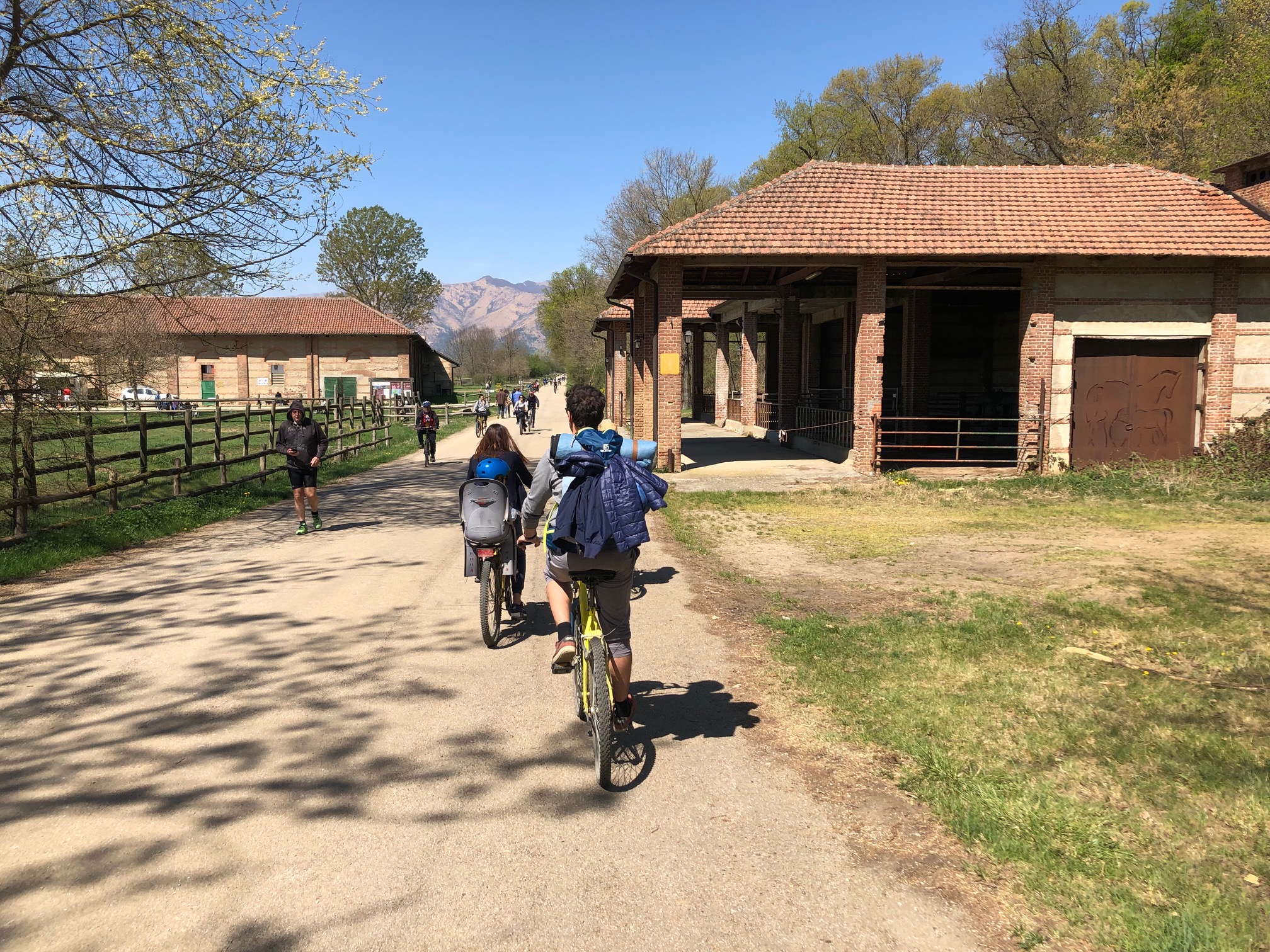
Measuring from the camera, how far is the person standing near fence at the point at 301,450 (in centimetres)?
1098

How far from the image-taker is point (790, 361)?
25703mm

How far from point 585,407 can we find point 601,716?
5.09 ft

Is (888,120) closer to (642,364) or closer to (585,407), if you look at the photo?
(642,364)

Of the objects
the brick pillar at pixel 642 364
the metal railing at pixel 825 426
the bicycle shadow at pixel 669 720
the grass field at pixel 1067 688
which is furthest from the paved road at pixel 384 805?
the metal railing at pixel 825 426

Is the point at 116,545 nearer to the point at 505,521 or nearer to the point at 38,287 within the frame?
the point at 38,287

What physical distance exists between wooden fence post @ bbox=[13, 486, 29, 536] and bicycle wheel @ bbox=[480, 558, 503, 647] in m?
6.94

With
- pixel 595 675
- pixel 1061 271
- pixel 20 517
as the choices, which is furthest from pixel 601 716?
pixel 1061 271

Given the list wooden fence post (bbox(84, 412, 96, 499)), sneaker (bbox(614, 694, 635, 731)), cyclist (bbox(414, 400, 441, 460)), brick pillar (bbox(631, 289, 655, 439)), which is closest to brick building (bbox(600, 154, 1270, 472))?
brick pillar (bbox(631, 289, 655, 439))

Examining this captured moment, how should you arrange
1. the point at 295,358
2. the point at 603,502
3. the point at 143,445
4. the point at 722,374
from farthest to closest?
the point at 295,358 → the point at 722,374 → the point at 143,445 → the point at 603,502

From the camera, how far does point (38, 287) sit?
9516mm

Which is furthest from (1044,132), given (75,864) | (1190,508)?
(75,864)

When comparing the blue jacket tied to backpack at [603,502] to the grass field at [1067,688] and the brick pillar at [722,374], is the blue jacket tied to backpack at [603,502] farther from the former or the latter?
the brick pillar at [722,374]

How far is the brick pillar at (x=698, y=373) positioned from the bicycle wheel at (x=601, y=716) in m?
31.2

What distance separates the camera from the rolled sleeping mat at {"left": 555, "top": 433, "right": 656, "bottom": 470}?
14.6 feet
